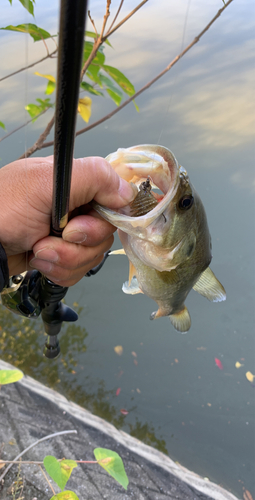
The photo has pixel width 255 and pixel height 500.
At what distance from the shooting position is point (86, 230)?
0.64 metres

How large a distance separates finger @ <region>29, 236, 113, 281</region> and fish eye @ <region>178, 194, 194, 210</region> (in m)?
0.23

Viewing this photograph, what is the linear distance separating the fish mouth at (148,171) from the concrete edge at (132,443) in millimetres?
1715

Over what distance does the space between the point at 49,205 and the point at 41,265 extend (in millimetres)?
161

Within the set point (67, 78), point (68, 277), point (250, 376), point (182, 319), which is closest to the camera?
point (67, 78)

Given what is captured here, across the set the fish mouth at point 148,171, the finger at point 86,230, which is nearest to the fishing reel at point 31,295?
the finger at point 86,230

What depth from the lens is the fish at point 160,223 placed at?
21.5 inches

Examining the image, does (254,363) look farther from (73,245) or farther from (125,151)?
(125,151)

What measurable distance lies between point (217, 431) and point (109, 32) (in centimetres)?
205

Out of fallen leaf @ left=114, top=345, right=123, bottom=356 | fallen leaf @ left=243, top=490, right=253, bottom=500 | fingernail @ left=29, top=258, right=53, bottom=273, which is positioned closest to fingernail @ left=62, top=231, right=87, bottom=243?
fingernail @ left=29, top=258, right=53, bottom=273

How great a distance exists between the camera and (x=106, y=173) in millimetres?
595

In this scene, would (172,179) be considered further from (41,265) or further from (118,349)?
(118,349)

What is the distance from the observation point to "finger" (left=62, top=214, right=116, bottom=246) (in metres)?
0.63

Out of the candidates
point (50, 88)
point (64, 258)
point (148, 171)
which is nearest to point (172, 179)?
point (148, 171)

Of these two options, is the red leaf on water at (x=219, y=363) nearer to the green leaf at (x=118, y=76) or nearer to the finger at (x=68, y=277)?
the finger at (x=68, y=277)
